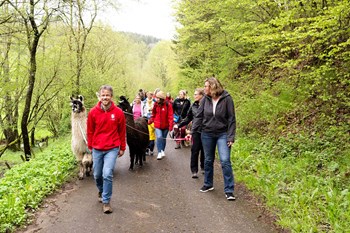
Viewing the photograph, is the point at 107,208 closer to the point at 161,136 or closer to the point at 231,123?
the point at 231,123

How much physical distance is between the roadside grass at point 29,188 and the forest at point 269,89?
29 millimetres

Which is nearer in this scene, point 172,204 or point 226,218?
point 226,218

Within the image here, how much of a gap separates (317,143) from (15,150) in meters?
21.4

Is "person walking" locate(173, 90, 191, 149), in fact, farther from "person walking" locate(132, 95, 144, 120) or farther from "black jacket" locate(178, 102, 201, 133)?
"black jacket" locate(178, 102, 201, 133)

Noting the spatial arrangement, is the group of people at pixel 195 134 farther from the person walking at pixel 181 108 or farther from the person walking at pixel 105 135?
the person walking at pixel 181 108

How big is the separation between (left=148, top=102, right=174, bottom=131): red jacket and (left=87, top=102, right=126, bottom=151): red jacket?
365 centimetres

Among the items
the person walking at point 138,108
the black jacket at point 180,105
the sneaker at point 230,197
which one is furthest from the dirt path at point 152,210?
the person walking at point 138,108

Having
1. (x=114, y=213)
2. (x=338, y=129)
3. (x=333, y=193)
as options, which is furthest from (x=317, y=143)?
(x=114, y=213)

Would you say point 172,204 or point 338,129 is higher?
point 338,129

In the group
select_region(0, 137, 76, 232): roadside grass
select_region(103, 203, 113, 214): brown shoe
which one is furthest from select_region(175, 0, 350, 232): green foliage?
select_region(0, 137, 76, 232): roadside grass

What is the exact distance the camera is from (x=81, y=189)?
6539 millimetres

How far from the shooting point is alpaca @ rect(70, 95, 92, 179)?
23.3 ft

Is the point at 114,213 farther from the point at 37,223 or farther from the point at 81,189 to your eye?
the point at 81,189

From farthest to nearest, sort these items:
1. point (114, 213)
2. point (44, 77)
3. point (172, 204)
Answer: point (44, 77) < point (172, 204) < point (114, 213)
